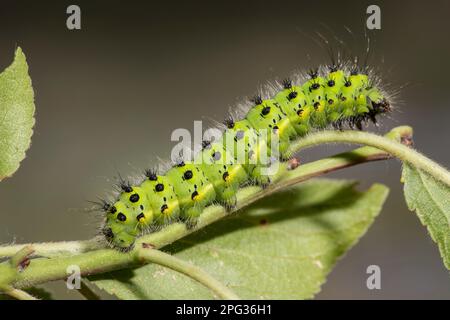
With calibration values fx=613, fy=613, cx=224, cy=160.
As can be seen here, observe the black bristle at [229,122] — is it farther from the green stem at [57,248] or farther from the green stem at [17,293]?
the green stem at [17,293]

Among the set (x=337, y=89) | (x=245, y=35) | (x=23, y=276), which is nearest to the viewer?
(x=23, y=276)

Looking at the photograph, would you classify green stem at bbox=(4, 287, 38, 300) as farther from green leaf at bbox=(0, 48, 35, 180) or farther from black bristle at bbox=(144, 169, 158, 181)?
black bristle at bbox=(144, 169, 158, 181)

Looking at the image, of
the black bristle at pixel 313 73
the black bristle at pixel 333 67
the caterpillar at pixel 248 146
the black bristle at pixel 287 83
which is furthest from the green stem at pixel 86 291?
the black bristle at pixel 333 67

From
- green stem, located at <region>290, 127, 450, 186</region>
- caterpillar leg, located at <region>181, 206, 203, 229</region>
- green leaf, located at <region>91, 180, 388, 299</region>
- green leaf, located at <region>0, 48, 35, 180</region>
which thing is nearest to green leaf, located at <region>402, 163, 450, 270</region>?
green stem, located at <region>290, 127, 450, 186</region>

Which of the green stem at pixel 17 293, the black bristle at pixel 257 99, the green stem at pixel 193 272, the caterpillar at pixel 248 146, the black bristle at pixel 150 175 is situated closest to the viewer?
the green stem at pixel 193 272

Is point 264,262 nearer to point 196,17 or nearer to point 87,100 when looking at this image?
point 87,100

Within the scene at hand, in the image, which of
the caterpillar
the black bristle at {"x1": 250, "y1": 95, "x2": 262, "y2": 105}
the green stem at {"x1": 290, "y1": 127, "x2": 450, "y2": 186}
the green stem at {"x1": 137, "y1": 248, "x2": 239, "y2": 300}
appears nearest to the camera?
the green stem at {"x1": 137, "y1": 248, "x2": 239, "y2": 300}
